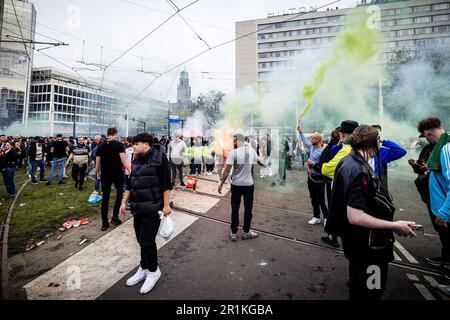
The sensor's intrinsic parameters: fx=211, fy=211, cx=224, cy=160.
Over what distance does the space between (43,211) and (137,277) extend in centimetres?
472

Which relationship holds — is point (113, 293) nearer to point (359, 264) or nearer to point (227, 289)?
point (227, 289)

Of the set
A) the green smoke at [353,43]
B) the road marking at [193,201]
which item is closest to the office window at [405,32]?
the green smoke at [353,43]

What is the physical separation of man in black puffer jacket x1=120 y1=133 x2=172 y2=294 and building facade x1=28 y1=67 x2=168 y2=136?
172ft

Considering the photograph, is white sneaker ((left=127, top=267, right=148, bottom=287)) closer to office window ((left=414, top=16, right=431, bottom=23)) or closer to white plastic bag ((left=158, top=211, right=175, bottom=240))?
white plastic bag ((left=158, top=211, right=175, bottom=240))

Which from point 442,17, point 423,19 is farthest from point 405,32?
point 442,17

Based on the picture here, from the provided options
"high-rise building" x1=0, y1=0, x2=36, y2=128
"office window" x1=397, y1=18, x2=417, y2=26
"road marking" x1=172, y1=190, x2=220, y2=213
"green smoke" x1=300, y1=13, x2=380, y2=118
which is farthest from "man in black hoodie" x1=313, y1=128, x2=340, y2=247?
"office window" x1=397, y1=18, x2=417, y2=26

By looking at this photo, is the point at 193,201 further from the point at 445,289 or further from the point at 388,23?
the point at 388,23

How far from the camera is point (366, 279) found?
175cm

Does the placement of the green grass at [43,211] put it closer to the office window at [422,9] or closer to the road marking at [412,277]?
the road marking at [412,277]

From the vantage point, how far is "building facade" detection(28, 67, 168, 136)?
2319 inches
